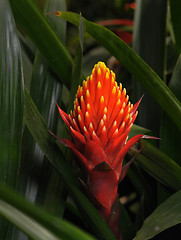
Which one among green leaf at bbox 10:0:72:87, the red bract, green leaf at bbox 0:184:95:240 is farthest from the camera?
green leaf at bbox 10:0:72:87

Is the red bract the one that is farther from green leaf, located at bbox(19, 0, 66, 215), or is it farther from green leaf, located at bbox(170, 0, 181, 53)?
green leaf, located at bbox(170, 0, 181, 53)

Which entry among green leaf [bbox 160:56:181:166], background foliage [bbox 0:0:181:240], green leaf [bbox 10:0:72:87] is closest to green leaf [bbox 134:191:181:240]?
background foliage [bbox 0:0:181:240]

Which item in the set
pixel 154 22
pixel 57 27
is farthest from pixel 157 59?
pixel 57 27

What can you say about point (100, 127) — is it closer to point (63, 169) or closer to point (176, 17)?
point (63, 169)

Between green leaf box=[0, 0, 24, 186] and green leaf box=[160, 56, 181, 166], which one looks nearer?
green leaf box=[0, 0, 24, 186]

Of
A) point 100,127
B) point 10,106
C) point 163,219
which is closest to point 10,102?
point 10,106

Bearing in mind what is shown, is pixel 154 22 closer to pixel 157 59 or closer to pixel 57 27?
pixel 157 59

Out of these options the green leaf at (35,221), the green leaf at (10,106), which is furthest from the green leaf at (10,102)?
the green leaf at (35,221)

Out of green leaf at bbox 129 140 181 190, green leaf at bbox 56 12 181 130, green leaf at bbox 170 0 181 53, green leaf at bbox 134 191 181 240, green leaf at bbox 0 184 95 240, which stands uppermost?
green leaf at bbox 170 0 181 53
